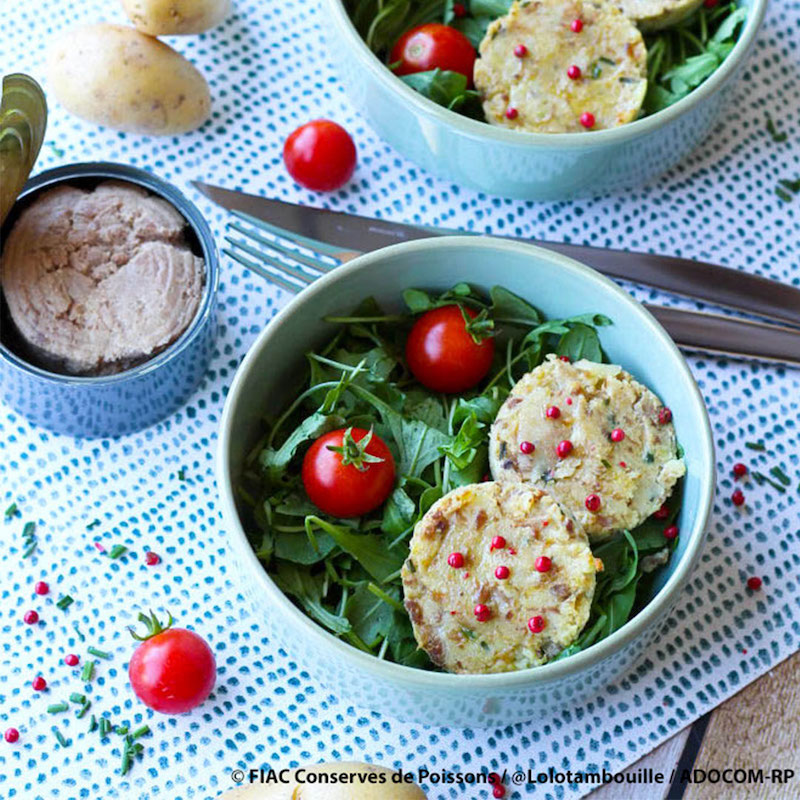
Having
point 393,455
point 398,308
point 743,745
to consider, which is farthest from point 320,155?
point 743,745

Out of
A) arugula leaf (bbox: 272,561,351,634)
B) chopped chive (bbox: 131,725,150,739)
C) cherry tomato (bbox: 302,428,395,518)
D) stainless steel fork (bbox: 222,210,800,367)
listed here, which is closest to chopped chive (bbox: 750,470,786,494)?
stainless steel fork (bbox: 222,210,800,367)

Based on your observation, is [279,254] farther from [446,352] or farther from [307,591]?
[307,591]

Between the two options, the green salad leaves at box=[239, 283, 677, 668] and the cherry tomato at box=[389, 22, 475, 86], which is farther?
the cherry tomato at box=[389, 22, 475, 86]

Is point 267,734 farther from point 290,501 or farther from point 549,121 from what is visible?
point 549,121

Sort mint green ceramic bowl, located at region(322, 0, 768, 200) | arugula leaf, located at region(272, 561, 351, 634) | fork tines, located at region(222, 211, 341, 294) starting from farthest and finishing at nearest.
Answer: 1. fork tines, located at region(222, 211, 341, 294)
2. mint green ceramic bowl, located at region(322, 0, 768, 200)
3. arugula leaf, located at region(272, 561, 351, 634)

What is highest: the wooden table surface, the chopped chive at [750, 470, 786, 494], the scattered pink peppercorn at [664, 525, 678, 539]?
the scattered pink peppercorn at [664, 525, 678, 539]

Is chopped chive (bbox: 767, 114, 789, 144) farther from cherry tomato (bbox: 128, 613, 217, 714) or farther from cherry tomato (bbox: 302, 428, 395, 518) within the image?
cherry tomato (bbox: 128, 613, 217, 714)

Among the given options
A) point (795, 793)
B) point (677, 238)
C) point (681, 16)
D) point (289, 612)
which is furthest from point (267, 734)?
point (681, 16)

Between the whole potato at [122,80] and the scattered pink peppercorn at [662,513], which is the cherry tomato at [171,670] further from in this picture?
the whole potato at [122,80]
